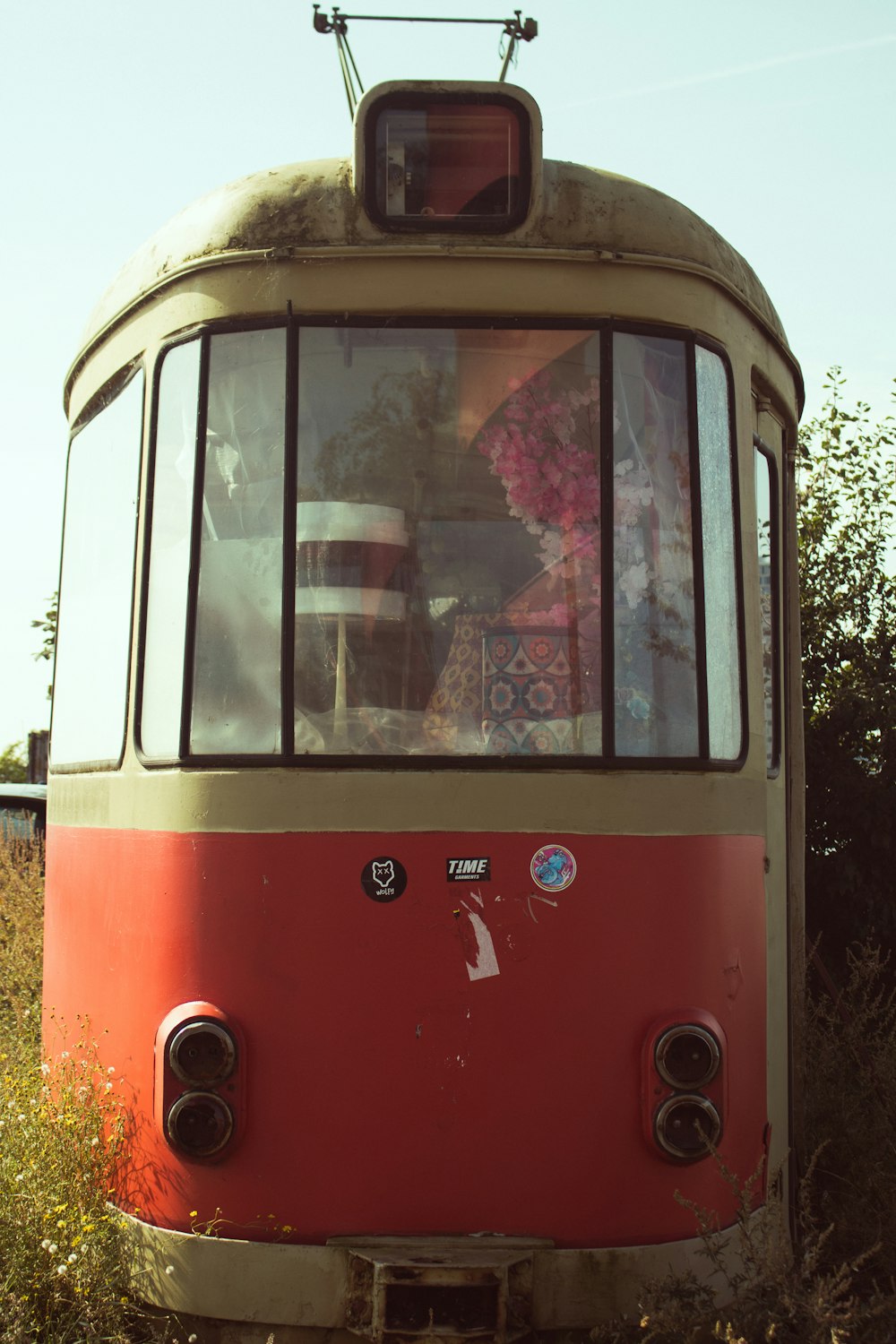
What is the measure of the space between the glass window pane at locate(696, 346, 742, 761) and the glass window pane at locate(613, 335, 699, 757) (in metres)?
0.07

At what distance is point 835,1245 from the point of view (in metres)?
4.62

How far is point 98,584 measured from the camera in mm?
4555

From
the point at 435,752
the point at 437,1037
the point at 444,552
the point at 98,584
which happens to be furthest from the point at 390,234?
the point at 437,1037

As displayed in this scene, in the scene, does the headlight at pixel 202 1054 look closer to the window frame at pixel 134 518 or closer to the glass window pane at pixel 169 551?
the glass window pane at pixel 169 551

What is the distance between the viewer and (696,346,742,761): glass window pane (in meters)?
3.88

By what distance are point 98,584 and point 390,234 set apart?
1470 mm

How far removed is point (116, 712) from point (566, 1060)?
155cm

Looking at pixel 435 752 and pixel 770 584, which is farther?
pixel 770 584

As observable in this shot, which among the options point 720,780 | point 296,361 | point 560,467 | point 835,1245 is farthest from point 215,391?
point 835,1245

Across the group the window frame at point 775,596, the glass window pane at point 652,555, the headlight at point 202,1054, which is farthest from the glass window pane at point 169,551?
the window frame at point 775,596

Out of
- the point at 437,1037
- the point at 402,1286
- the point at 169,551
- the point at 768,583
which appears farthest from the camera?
the point at 768,583

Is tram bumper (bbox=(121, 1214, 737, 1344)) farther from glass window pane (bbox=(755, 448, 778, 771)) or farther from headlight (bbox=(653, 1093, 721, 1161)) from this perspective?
glass window pane (bbox=(755, 448, 778, 771))

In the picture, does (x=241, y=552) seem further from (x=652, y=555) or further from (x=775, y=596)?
(x=775, y=596)

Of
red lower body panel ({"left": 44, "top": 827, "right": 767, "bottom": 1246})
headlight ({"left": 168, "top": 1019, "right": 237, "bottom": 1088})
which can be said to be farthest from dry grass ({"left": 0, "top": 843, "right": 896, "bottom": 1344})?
headlight ({"left": 168, "top": 1019, "right": 237, "bottom": 1088})
